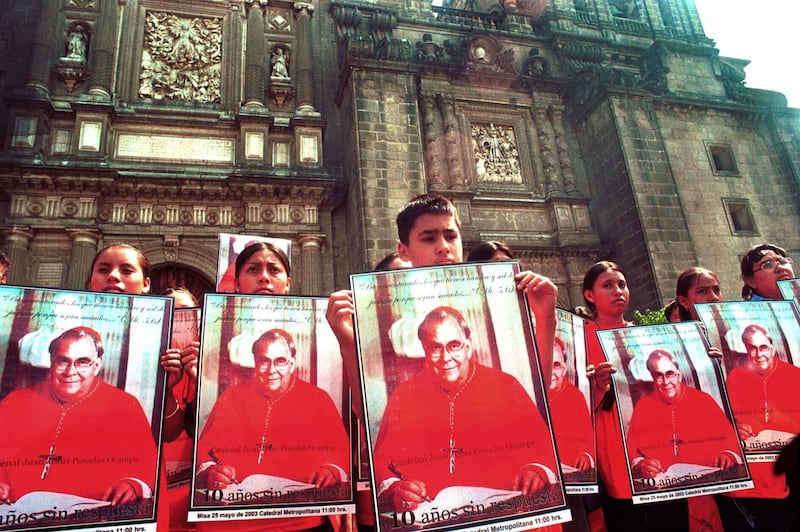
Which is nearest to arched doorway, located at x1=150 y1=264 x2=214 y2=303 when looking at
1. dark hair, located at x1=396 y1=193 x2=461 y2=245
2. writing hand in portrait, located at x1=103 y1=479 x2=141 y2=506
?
dark hair, located at x1=396 y1=193 x2=461 y2=245

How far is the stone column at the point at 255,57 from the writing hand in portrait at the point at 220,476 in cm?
1174

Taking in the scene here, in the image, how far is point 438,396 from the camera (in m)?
1.95

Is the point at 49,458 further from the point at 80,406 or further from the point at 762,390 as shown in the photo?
the point at 762,390

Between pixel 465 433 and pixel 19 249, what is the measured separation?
11159 millimetres

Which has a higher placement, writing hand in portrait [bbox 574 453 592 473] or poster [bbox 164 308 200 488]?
poster [bbox 164 308 200 488]

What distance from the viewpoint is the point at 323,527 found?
7.83 feet

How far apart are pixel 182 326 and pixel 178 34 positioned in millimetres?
12955

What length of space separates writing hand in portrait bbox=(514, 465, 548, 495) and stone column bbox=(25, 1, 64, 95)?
528 inches

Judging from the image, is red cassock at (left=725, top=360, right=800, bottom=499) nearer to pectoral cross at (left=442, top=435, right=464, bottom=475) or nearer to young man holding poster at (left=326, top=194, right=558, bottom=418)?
young man holding poster at (left=326, top=194, right=558, bottom=418)

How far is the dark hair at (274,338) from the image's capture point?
2385mm

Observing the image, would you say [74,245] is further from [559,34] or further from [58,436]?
[559,34]

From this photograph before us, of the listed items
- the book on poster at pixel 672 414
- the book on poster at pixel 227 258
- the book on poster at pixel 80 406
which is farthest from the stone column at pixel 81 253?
the book on poster at pixel 672 414

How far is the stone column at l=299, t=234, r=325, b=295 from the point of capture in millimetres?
11117

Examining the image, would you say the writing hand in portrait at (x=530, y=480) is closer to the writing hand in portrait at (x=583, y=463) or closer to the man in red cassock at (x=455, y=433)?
the man in red cassock at (x=455, y=433)
